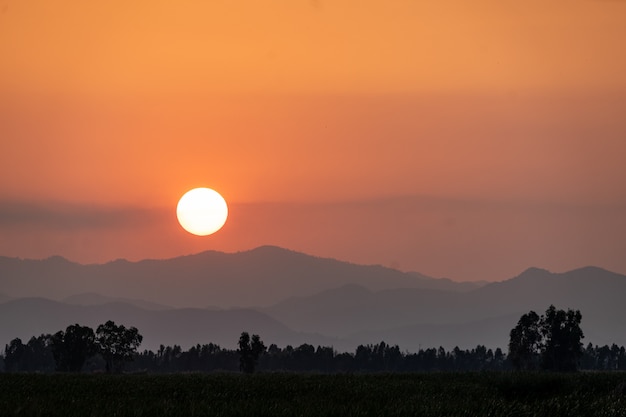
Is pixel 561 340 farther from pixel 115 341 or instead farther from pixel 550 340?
pixel 115 341

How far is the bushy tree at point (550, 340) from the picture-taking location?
518ft

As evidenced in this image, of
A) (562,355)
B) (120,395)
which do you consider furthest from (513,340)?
(120,395)

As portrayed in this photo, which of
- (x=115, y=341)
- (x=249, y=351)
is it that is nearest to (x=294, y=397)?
(x=249, y=351)

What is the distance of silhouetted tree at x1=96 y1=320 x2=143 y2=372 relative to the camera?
15462 cm

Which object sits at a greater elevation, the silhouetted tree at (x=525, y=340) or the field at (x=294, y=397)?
the silhouetted tree at (x=525, y=340)

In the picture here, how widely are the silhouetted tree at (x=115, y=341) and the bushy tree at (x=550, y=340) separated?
54877mm

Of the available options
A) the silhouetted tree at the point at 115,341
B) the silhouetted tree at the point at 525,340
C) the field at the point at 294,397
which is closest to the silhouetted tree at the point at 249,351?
the silhouetted tree at the point at 115,341

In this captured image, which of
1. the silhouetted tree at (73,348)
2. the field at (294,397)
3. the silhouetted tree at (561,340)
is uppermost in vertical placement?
the silhouetted tree at (561,340)

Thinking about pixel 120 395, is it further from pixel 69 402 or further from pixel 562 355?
pixel 562 355

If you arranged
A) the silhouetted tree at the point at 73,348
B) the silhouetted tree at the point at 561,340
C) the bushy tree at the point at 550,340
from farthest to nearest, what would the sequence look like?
1. the bushy tree at the point at 550,340
2. the silhouetted tree at the point at 561,340
3. the silhouetted tree at the point at 73,348

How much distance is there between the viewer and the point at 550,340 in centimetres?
16262

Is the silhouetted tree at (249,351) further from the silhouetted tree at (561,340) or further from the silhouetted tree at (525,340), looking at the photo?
the silhouetted tree at (561,340)

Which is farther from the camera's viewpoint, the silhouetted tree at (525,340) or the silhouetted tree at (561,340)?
the silhouetted tree at (525,340)

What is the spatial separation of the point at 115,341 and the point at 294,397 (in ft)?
299
